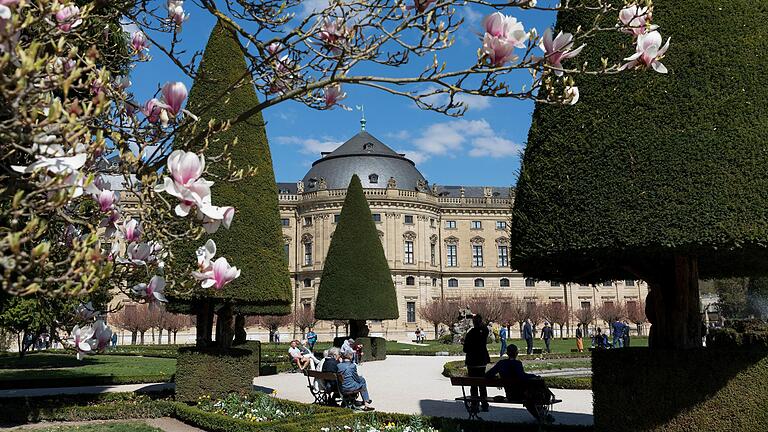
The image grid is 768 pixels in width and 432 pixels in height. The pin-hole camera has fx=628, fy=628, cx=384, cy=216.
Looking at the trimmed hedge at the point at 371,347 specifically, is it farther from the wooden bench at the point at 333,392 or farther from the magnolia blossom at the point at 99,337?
the magnolia blossom at the point at 99,337

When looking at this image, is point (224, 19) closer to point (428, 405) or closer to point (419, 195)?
point (428, 405)

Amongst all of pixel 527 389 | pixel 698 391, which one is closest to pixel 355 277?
pixel 527 389

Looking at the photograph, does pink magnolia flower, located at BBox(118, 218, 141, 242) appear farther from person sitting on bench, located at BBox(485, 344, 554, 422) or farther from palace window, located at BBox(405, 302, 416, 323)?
palace window, located at BBox(405, 302, 416, 323)

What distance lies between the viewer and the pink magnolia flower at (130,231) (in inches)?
112

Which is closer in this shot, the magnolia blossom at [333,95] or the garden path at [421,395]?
the magnolia blossom at [333,95]

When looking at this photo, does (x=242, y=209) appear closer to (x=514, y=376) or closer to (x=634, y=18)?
(x=514, y=376)

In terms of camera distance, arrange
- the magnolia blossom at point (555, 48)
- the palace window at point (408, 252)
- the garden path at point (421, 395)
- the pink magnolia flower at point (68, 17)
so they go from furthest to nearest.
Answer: the palace window at point (408, 252), the garden path at point (421, 395), the magnolia blossom at point (555, 48), the pink magnolia flower at point (68, 17)

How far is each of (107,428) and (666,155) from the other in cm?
750

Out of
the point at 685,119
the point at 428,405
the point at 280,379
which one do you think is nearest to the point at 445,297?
the point at 280,379

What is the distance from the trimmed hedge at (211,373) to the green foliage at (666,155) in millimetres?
5988

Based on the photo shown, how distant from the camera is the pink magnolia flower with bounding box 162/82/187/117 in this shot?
107 inches

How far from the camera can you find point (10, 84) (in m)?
1.95

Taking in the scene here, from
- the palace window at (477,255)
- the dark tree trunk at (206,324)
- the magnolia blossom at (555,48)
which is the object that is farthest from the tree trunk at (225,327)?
the palace window at (477,255)

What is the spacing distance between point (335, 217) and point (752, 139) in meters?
46.7
